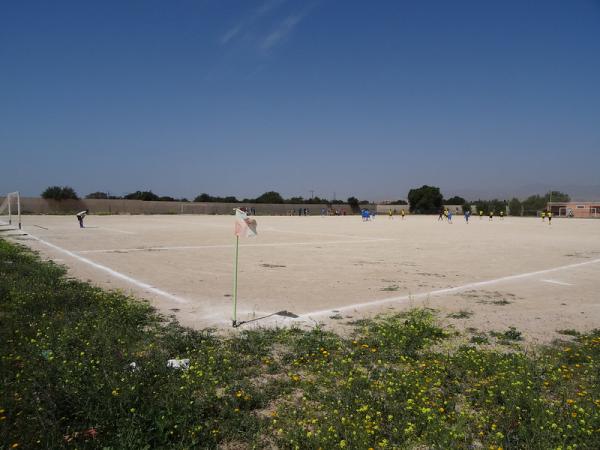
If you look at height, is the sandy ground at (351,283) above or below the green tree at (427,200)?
below

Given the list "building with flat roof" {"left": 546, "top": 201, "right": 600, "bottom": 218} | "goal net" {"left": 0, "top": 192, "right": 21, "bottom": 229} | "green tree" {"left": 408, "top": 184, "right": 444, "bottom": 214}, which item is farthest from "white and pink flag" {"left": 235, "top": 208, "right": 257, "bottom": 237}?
"green tree" {"left": 408, "top": 184, "right": 444, "bottom": 214}

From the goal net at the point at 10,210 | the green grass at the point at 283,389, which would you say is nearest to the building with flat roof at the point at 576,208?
the goal net at the point at 10,210

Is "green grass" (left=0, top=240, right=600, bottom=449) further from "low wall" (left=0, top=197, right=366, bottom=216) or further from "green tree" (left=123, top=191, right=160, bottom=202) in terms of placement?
"green tree" (left=123, top=191, right=160, bottom=202)

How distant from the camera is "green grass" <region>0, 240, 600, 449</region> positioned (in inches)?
126

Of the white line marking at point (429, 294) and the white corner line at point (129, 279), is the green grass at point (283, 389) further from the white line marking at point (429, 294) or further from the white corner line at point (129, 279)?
the white corner line at point (129, 279)

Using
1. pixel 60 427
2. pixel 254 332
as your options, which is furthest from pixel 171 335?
pixel 60 427

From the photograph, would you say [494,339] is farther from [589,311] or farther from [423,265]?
[423,265]

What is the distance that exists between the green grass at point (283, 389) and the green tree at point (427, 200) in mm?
104141

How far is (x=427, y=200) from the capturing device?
10625 cm

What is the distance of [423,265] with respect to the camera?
13195 mm

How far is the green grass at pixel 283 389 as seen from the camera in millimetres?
3189

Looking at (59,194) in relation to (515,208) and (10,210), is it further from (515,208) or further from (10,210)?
(515,208)

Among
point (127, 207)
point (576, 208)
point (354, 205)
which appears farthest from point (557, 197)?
point (127, 207)

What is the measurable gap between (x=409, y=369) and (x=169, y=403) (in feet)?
A: 8.41
